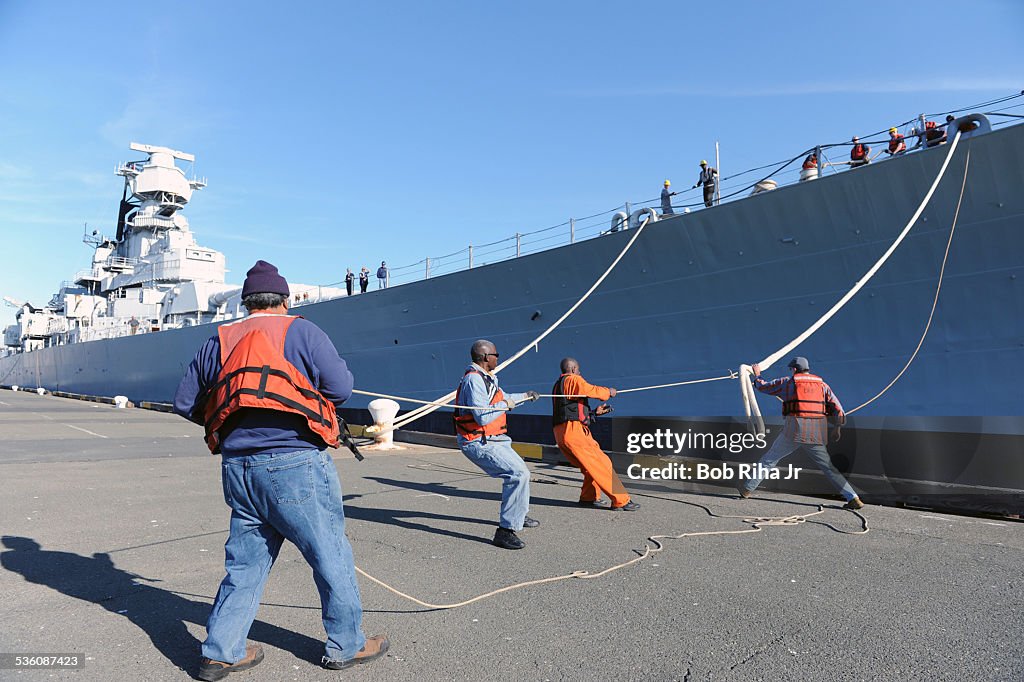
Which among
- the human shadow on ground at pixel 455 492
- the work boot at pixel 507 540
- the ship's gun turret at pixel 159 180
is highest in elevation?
the ship's gun turret at pixel 159 180

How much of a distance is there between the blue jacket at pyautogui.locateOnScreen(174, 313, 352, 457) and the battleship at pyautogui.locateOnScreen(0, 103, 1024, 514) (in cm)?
572

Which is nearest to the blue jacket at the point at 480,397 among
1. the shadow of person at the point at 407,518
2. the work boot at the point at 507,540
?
the work boot at the point at 507,540

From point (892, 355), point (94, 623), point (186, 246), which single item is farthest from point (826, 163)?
point (186, 246)

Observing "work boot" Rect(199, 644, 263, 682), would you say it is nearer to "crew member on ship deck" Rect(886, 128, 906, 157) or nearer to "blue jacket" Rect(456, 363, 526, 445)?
"blue jacket" Rect(456, 363, 526, 445)

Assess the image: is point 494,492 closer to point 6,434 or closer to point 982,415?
point 982,415

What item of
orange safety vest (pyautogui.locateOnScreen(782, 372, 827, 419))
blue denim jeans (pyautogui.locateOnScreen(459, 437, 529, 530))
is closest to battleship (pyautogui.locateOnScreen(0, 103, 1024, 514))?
orange safety vest (pyautogui.locateOnScreen(782, 372, 827, 419))

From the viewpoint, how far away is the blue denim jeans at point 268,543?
2398 millimetres

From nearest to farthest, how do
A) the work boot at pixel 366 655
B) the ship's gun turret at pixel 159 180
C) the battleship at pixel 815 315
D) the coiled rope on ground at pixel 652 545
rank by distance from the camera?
the work boot at pixel 366 655, the coiled rope on ground at pixel 652 545, the battleship at pixel 815 315, the ship's gun turret at pixel 159 180

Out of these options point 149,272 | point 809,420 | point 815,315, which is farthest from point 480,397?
point 149,272

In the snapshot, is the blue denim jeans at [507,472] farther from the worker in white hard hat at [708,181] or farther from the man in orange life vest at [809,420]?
the worker in white hard hat at [708,181]

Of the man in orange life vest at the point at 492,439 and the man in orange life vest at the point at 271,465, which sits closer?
the man in orange life vest at the point at 271,465

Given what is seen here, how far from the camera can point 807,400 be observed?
5.73 meters

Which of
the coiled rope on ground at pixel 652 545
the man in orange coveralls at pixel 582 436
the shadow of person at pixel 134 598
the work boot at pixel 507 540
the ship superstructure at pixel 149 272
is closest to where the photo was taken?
the shadow of person at pixel 134 598

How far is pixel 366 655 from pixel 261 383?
1.15 metres
